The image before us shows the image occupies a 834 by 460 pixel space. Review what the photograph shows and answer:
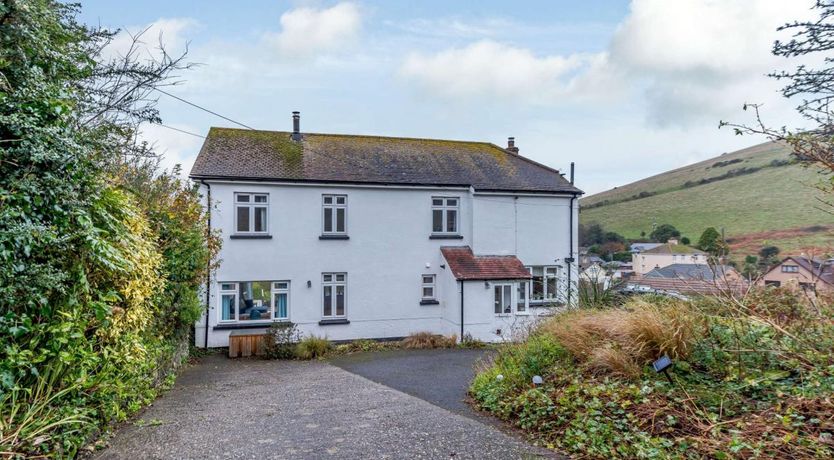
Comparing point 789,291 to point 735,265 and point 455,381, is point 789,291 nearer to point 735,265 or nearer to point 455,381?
point 735,265

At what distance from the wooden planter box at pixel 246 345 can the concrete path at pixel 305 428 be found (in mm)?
6335

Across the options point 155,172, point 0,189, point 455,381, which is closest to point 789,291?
point 455,381

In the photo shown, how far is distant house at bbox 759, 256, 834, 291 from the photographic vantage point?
16.3 feet

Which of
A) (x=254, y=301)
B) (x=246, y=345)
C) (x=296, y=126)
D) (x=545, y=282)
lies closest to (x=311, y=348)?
(x=246, y=345)

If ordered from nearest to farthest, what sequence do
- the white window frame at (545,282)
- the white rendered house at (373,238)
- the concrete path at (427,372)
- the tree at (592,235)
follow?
the concrete path at (427,372)
the white rendered house at (373,238)
the white window frame at (545,282)
the tree at (592,235)

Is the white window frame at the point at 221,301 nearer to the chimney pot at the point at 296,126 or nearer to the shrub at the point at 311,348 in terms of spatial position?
the shrub at the point at 311,348

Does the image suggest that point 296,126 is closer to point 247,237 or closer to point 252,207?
point 252,207

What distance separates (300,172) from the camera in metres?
16.6

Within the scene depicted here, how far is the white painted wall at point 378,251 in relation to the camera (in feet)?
52.0

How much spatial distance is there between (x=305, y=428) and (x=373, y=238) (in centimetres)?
1163

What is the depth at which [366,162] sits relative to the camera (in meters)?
18.2

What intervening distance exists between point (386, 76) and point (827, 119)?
34.0 ft

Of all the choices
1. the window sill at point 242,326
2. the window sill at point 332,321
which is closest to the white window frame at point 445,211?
the window sill at point 332,321

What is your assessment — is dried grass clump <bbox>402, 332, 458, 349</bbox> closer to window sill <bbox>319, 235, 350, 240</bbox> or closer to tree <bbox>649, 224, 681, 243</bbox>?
window sill <bbox>319, 235, 350, 240</bbox>
